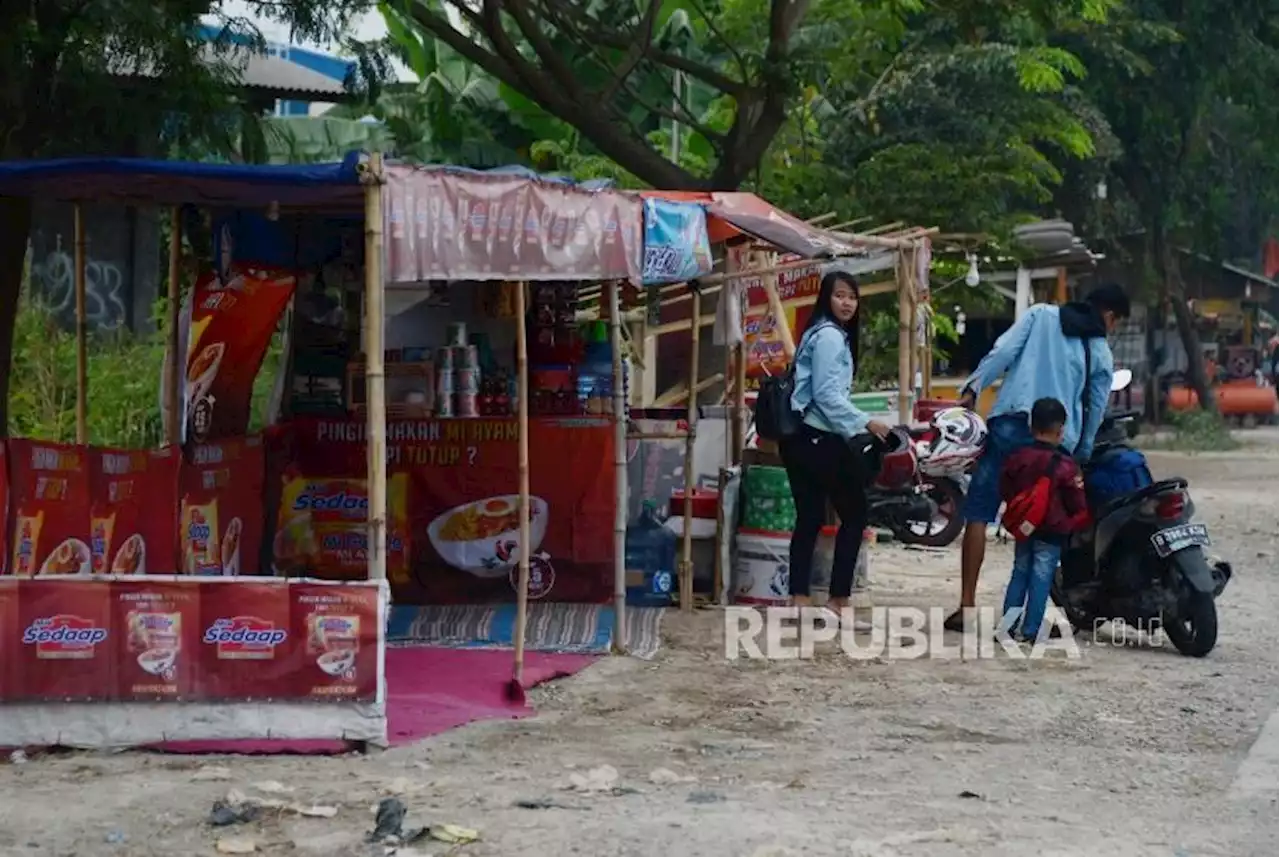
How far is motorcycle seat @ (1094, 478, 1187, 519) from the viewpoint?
887 centimetres

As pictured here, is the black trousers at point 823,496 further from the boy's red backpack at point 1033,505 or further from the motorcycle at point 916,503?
the motorcycle at point 916,503

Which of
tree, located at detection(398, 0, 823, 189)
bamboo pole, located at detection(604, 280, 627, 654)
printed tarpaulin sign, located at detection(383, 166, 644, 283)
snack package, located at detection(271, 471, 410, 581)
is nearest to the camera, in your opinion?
printed tarpaulin sign, located at detection(383, 166, 644, 283)

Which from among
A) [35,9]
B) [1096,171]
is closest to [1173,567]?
[35,9]

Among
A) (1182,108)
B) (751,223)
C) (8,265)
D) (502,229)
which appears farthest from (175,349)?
(1182,108)

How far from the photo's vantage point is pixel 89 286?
18078 millimetres

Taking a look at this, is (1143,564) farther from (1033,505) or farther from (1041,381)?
(1041,381)

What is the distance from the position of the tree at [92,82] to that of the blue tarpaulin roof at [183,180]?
128 centimetres

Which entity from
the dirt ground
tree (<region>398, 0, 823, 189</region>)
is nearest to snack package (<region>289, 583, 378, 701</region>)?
the dirt ground

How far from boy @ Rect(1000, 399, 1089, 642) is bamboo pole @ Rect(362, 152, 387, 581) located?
3507 millimetres

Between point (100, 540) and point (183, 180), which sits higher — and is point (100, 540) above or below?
below

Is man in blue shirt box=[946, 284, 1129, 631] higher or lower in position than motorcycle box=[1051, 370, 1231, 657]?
higher

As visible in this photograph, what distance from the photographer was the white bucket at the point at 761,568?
1019 cm

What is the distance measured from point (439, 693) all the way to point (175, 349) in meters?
2.32

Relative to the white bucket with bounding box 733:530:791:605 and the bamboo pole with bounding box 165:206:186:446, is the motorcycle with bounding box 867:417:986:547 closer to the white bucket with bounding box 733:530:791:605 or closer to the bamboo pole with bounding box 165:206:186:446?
the white bucket with bounding box 733:530:791:605
